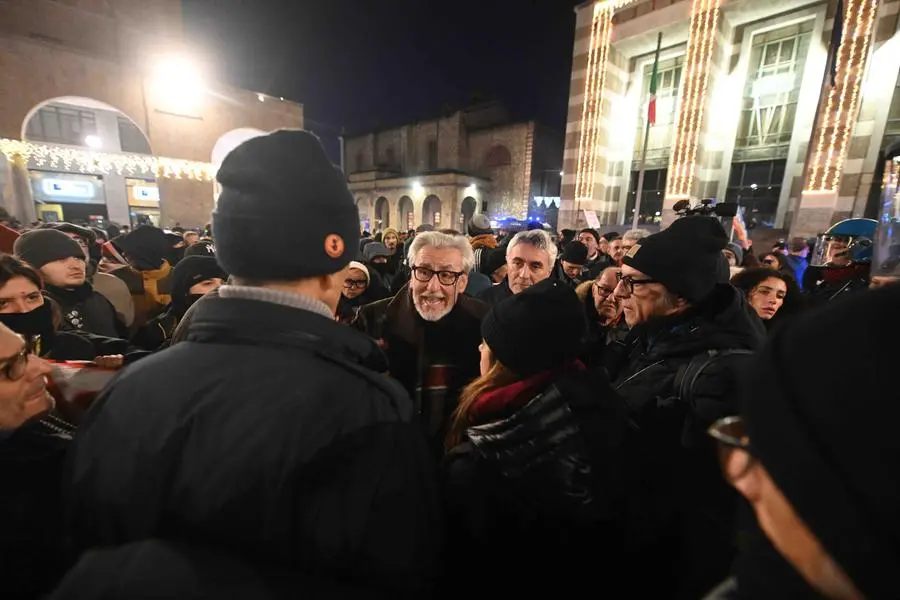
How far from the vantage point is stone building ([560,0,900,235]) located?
11031 millimetres

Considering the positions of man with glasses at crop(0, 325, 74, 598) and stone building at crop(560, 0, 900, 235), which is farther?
stone building at crop(560, 0, 900, 235)

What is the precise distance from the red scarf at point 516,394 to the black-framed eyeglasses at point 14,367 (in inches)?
63.7

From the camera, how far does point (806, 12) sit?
42.5 ft

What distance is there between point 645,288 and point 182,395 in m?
2.21

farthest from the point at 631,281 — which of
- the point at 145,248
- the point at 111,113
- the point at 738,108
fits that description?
the point at 111,113

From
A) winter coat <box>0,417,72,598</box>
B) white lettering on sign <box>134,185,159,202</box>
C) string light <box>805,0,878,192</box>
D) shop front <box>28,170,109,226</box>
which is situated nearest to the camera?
winter coat <box>0,417,72,598</box>

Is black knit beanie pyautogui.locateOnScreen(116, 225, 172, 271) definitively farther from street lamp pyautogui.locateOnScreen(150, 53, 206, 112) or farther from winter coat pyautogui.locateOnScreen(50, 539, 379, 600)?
street lamp pyautogui.locateOnScreen(150, 53, 206, 112)

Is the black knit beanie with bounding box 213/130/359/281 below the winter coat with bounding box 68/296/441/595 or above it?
above

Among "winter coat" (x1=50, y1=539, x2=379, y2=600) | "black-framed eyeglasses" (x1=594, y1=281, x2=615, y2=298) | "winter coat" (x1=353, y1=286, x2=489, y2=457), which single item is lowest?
"winter coat" (x1=353, y1=286, x2=489, y2=457)

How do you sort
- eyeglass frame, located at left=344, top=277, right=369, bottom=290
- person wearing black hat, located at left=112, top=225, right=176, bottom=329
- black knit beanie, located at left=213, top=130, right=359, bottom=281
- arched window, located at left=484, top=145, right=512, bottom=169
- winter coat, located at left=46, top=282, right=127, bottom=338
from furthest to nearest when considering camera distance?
arched window, located at left=484, top=145, right=512, bottom=169 → person wearing black hat, located at left=112, top=225, right=176, bottom=329 → eyeglass frame, located at left=344, top=277, right=369, bottom=290 → winter coat, located at left=46, top=282, right=127, bottom=338 → black knit beanie, located at left=213, top=130, right=359, bottom=281

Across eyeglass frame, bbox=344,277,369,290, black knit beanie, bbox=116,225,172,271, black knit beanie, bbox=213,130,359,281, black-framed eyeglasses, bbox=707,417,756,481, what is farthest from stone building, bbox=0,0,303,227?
black-framed eyeglasses, bbox=707,417,756,481

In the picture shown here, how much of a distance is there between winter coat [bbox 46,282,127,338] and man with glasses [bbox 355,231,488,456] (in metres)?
2.72

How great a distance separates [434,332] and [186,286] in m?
2.13

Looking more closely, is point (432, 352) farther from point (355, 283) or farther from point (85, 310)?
point (85, 310)
